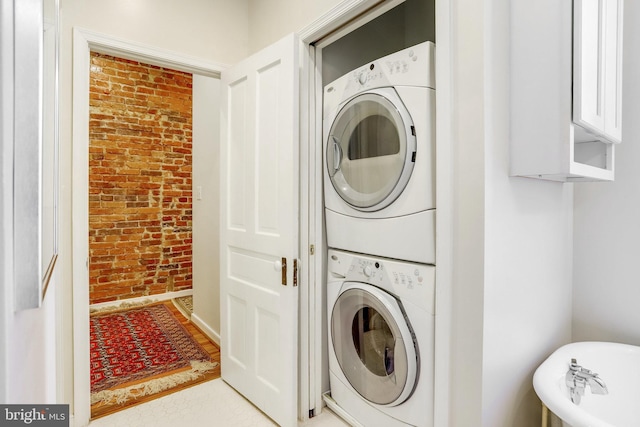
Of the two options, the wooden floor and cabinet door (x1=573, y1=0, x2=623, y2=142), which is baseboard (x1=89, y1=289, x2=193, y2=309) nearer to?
the wooden floor

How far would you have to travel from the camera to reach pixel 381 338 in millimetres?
1700

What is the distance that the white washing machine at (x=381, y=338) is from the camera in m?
1.48

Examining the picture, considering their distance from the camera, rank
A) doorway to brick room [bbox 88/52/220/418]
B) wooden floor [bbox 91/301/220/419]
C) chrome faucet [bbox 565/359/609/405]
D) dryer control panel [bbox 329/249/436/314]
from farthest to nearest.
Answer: doorway to brick room [bbox 88/52/220/418] < wooden floor [bbox 91/301/220/419] < dryer control panel [bbox 329/249/436/314] < chrome faucet [bbox 565/359/609/405]

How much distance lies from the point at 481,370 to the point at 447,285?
0.31 m

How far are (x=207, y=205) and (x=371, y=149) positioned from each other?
7.04 ft

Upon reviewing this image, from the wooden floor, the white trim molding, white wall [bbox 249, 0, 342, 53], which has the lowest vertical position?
the wooden floor

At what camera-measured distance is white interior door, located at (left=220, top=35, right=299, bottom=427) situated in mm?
1782

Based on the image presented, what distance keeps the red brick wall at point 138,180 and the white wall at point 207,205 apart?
0.72 m

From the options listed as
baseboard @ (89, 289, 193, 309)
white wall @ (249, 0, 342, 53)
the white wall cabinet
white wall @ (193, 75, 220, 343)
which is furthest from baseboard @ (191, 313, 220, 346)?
the white wall cabinet

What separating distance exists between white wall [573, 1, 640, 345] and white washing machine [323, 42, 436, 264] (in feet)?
2.88

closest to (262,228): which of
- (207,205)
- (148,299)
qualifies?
(207,205)

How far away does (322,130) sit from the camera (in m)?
1.99

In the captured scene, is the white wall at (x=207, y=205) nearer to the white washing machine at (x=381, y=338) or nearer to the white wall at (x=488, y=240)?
the white washing machine at (x=381, y=338)

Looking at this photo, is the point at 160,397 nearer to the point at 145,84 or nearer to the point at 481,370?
the point at 481,370
